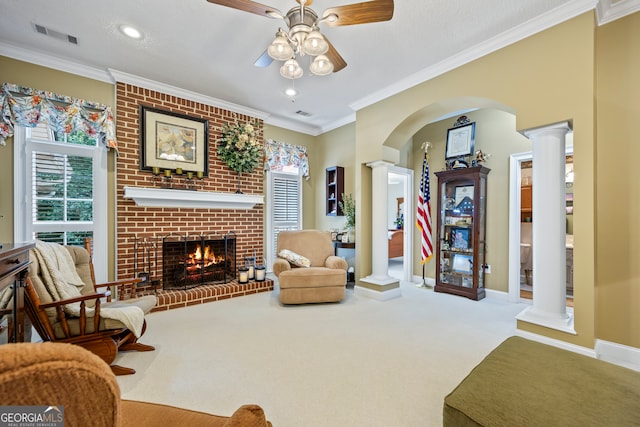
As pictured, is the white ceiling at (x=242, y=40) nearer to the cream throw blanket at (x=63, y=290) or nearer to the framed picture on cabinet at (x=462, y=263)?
the cream throw blanket at (x=63, y=290)

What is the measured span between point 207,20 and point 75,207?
274 centimetres

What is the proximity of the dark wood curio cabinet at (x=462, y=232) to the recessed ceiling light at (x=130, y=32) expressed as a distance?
426 cm

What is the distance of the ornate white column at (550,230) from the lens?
2508mm

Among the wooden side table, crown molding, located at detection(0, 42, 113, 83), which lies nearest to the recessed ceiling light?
crown molding, located at detection(0, 42, 113, 83)

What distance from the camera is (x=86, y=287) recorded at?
260cm

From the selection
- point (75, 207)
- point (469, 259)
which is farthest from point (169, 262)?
point (469, 259)

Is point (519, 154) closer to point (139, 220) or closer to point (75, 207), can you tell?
point (139, 220)

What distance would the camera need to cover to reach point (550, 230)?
2541 millimetres

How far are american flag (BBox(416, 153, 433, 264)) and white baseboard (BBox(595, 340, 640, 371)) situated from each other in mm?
2261

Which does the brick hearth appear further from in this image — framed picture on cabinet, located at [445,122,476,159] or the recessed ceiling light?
framed picture on cabinet, located at [445,122,476,159]

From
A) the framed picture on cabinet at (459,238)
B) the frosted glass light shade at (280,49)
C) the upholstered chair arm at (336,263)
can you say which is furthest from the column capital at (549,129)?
the upholstered chair arm at (336,263)

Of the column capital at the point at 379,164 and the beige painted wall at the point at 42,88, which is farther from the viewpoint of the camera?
the column capital at the point at 379,164

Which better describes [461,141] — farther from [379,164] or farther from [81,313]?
[81,313]

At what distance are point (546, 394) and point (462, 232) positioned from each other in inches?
135
